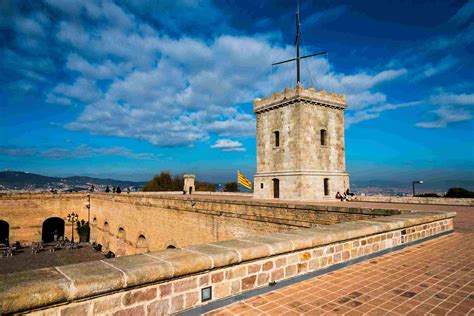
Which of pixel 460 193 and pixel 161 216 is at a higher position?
pixel 460 193

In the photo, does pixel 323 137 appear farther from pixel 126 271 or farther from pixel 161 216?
pixel 126 271

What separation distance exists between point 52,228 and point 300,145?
109ft

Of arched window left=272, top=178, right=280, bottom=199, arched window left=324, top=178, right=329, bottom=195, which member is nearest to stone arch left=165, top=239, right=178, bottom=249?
arched window left=272, top=178, right=280, bottom=199

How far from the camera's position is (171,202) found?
15805 mm

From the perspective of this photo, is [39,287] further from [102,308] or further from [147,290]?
[147,290]

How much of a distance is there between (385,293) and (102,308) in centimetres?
320

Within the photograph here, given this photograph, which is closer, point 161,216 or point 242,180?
point 161,216

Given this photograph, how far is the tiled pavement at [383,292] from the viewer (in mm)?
3096

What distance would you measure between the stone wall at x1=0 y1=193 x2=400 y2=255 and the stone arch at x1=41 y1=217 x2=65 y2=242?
2.85 meters

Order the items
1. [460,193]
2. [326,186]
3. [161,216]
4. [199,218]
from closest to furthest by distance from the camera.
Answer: [199,218]
[161,216]
[326,186]
[460,193]

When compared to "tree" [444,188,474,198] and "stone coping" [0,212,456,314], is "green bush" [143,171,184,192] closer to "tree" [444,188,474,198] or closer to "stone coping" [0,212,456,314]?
"tree" [444,188,474,198]

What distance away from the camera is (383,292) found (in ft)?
11.7

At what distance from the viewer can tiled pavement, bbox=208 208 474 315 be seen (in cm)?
310

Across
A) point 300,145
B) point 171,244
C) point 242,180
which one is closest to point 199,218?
point 171,244
